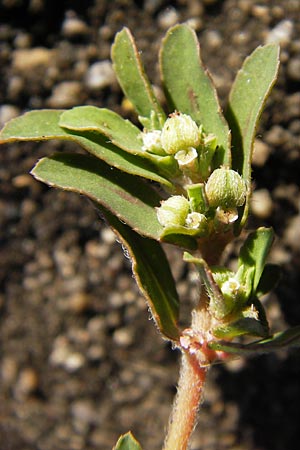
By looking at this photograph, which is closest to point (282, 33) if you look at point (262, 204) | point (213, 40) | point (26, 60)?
point (213, 40)

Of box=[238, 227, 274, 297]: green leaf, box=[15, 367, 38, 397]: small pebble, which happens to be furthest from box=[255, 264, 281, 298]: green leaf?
box=[15, 367, 38, 397]: small pebble

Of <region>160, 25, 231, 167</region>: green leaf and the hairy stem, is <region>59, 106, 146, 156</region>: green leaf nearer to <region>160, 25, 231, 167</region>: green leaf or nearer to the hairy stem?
<region>160, 25, 231, 167</region>: green leaf

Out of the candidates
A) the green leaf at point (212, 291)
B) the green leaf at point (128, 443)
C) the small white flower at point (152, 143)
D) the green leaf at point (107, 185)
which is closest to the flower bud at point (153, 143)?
the small white flower at point (152, 143)

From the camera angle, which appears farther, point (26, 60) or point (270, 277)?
point (26, 60)

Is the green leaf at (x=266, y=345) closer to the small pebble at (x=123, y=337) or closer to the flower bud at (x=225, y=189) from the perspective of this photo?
the flower bud at (x=225, y=189)

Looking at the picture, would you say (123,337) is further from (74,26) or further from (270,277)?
(74,26)

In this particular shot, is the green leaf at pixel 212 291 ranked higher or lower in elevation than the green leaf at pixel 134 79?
lower

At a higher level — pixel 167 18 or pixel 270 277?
pixel 167 18
